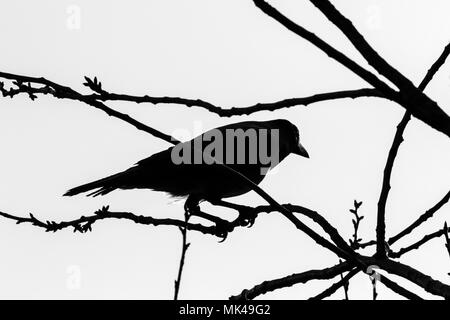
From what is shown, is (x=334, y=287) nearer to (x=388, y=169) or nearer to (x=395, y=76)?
(x=388, y=169)

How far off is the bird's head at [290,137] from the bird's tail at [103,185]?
2.76 m

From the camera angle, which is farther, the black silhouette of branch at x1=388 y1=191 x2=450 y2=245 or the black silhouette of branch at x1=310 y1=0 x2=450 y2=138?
the black silhouette of branch at x1=388 y1=191 x2=450 y2=245

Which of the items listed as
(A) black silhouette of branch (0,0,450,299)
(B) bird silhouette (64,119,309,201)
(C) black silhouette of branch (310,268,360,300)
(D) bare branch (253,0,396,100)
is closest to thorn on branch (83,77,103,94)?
(A) black silhouette of branch (0,0,450,299)

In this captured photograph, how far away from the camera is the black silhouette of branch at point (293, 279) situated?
2689 mm

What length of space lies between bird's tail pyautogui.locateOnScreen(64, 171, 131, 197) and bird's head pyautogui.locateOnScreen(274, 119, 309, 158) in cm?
276

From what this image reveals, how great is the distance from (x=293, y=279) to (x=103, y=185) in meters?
3.19

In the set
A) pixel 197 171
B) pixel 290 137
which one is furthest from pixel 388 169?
pixel 290 137

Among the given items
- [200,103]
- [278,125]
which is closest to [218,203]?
[278,125]

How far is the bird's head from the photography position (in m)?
7.98

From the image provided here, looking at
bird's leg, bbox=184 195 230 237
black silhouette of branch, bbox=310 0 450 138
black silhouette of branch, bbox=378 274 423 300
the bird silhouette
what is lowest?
black silhouette of branch, bbox=378 274 423 300

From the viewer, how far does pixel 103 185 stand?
5609 mm

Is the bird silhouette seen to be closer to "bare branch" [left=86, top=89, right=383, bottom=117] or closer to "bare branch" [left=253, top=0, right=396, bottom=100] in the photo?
"bare branch" [left=86, top=89, right=383, bottom=117]

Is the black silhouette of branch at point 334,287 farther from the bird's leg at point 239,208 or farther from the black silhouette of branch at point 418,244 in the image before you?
the bird's leg at point 239,208
